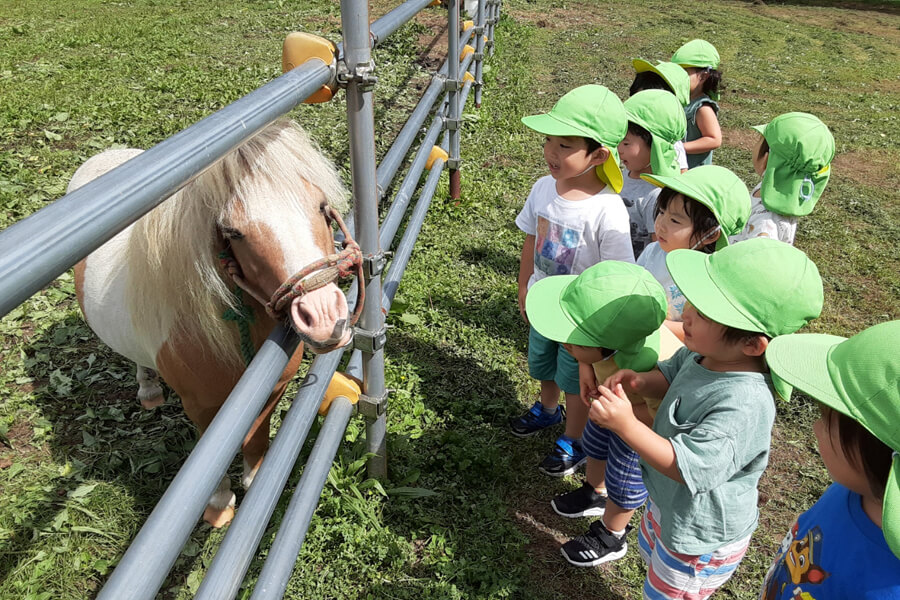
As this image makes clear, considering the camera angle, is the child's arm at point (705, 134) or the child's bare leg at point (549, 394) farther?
the child's arm at point (705, 134)

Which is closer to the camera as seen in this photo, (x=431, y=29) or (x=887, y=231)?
(x=887, y=231)

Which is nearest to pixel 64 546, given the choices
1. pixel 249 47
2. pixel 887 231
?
pixel 887 231

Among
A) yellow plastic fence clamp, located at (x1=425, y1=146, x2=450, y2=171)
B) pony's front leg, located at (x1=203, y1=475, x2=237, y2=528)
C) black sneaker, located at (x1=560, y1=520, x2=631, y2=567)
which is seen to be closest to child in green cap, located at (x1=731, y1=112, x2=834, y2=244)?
black sneaker, located at (x1=560, y1=520, x2=631, y2=567)

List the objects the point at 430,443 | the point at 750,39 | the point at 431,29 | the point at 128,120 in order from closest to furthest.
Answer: the point at 430,443
the point at 128,120
the point at 431,29
the point at 750,39

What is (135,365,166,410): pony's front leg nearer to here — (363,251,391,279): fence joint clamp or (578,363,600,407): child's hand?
(363,251,391,279): fence joint clamp

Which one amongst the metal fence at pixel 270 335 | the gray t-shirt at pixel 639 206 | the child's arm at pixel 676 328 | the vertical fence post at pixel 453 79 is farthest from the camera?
the vertical fence post at pixel 453 79

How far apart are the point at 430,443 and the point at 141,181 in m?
2.25

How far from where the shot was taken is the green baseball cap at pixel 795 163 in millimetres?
2420

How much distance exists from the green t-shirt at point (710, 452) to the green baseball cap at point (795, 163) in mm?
1202

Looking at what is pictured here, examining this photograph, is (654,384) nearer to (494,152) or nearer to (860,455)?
(860,455)

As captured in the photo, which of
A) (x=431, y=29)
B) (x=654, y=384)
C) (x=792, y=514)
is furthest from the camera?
(x=431, y=29)

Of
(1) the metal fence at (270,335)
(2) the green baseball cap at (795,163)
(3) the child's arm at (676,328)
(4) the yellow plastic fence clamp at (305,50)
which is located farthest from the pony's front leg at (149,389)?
(2) the green baseball cap at (795,163)

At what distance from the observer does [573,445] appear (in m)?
2.77

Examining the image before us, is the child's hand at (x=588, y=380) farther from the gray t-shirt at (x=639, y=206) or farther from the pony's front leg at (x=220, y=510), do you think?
the pony's front leg at (x=220, y=510)
